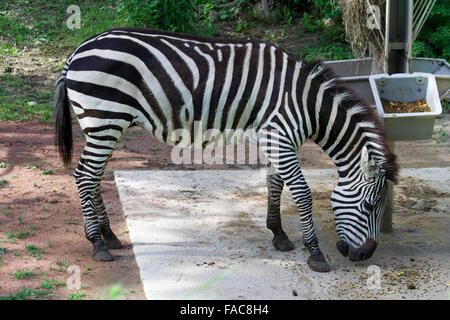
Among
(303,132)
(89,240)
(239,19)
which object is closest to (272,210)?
(303,132)

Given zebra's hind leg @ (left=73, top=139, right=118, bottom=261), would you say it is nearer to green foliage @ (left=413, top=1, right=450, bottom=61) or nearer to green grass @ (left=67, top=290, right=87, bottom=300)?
green grass @ (left=67, top=290, right=87, bottom=300)

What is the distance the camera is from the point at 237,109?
554 cm

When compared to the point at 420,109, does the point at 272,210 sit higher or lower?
lower

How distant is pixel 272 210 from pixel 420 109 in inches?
70.8

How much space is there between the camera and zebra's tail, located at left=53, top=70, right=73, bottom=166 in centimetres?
568

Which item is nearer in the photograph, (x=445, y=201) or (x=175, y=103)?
(x=175, y=103)

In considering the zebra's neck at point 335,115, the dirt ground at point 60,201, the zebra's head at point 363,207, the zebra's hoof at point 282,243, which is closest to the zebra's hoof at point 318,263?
the zebra's head at point 363,207

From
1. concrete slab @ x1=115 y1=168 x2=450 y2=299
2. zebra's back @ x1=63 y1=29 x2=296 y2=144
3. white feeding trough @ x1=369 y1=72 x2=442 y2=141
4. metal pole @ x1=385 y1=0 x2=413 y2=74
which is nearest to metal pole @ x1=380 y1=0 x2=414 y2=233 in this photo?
metal pole @ x1=385 y1=0 x2=413 y2=74

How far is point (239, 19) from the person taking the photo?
45.4 feet

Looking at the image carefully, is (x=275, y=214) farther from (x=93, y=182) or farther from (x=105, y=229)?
(x=93, y=182)

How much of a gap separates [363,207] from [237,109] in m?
1.53

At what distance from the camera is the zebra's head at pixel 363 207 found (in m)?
5.28

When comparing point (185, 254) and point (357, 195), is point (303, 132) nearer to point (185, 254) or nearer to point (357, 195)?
point (357, 195)

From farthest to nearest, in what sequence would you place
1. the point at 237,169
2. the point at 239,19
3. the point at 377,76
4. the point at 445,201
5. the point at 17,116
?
the point at 239,19, the point at 17,116, the point at 237,169, the point at 445,201, the point at 377,76
